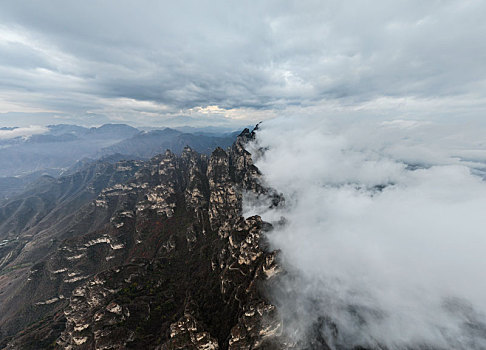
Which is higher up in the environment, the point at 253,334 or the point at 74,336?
the point at 253,334

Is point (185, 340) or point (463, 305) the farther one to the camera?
point (463, 305)

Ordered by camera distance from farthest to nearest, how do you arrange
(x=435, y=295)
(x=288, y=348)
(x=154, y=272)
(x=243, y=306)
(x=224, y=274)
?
(x=435, y=295), (x=154, y=272), (x=224, y=274), (x=243, y=306), (x=288, y=348)

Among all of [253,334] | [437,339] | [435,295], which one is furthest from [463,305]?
[253,334]

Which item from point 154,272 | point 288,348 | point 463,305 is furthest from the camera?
point 463,305

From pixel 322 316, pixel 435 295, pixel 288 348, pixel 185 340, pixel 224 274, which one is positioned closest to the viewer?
pixel 185 340

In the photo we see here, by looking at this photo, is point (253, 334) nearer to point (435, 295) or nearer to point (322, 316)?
point (322, 316)

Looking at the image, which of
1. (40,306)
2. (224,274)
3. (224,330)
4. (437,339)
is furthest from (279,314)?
(40,306)

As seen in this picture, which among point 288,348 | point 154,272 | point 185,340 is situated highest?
point 185,340

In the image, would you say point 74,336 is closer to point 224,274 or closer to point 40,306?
A: point 224,274

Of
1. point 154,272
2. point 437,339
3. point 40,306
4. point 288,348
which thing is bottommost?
point 40,306
